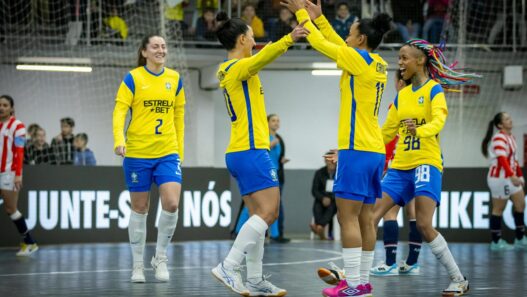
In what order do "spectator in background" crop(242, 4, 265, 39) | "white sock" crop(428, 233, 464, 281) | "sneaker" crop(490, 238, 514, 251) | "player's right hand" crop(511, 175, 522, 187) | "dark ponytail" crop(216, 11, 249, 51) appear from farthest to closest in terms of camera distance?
1. "spectator in background" crop(242, 4, 265, 39)
2. "player's right hand" crop(511, 175, 522, 187)
3. "sneaker" crop(490, 238, 514, 251)
4. "white sock" crop(428, 233, 464, 281)
5. "dark ponytail" crop(216, 11, 249, 51)

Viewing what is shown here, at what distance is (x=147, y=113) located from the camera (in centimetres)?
971

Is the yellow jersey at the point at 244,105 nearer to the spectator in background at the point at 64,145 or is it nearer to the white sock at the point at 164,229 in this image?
the white sock at the point at 164,229

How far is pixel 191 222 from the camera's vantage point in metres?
17.0

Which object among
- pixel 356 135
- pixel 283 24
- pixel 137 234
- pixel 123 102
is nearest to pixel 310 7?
pixel 356 135

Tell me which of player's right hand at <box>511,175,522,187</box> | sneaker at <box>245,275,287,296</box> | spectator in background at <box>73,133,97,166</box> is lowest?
sneaker at <box>245,275,287,296</box>

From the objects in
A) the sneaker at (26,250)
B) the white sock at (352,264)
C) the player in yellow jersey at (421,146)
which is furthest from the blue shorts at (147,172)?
the sneaker at (26,250)

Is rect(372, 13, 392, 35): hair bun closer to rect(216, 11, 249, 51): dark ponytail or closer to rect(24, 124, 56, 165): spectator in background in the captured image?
rect(216, 11, 249, 51): dark ponytail

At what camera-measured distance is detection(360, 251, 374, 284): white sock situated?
8121 millimetres

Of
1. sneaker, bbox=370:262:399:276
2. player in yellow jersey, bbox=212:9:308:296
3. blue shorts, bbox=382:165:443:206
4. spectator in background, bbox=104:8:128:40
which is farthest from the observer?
spectator in background, bbox=104:8:128:40

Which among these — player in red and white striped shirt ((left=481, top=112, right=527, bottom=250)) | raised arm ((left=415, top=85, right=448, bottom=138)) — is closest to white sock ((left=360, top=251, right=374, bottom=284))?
raised arm ((left=415, top=85, right=448, bottom=138))

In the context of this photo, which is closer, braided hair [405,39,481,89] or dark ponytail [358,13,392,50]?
dark ponytail [358,13,392,50]

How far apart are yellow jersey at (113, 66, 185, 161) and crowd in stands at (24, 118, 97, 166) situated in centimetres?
841

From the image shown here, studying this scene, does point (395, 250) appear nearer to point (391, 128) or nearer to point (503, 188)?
point (391, 128)

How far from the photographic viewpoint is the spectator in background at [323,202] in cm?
1880
